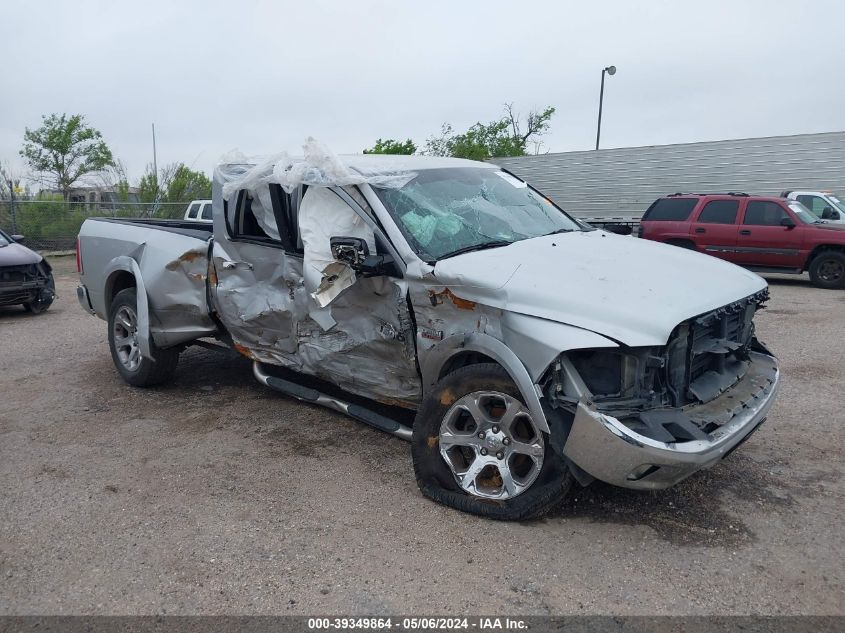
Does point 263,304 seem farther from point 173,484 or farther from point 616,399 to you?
point 616,399

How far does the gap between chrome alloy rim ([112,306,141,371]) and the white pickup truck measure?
40.2 ft

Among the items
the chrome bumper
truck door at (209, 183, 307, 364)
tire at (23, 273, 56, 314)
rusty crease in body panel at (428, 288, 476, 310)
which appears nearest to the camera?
rusty crease in body panel at (428, 288, 476, 310)

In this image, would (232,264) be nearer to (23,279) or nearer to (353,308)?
(353,308)

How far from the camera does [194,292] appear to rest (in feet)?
19.0

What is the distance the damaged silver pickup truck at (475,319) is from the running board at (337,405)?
0.6 inches

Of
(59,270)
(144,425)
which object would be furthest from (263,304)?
(59,270)

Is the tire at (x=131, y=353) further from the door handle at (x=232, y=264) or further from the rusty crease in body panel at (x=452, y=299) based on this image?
the rusty crease in body panel at (x=452, y=299)

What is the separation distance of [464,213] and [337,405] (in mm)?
1532

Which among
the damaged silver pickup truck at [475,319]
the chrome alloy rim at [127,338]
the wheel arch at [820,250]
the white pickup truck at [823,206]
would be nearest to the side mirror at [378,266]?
the damaged silver pickup truck at [475,319]

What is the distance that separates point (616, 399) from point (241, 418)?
3.14m

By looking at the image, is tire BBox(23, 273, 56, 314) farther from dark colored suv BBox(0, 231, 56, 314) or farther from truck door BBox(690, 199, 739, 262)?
truck door BBox(690, 199, 739, 262)

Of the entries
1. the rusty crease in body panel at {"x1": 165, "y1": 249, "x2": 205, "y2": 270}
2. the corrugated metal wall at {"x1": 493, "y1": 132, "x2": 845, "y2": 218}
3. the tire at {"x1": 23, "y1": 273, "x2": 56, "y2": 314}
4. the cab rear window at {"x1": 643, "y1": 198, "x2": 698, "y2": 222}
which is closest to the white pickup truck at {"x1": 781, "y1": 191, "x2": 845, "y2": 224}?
the cab rear window at {"x1": 643, "y1": 198, "x2": 698, "y2": 222}

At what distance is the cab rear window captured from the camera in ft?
48.2

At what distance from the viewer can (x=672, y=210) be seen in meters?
14.9
